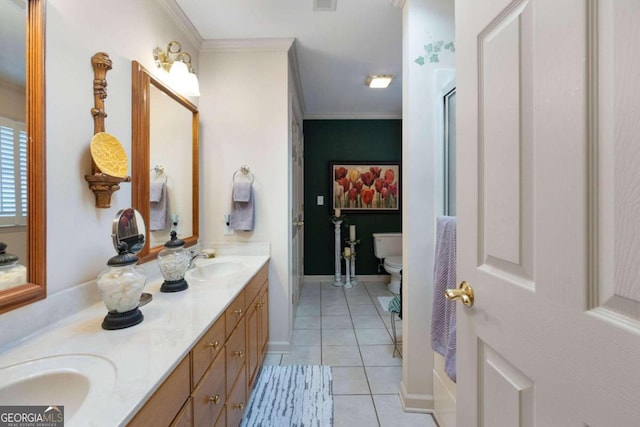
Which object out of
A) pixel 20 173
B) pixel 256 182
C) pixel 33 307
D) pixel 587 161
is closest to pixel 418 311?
pixel 587 161

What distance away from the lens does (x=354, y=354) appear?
6.91ft

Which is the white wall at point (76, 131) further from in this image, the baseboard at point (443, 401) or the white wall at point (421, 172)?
the baseboard at point (443, 401)

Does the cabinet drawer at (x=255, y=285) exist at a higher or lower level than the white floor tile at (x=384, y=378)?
higher

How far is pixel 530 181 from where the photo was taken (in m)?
0.56

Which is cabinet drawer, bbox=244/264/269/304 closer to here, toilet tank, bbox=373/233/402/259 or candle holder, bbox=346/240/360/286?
candle holder, bbox=346/240/360/286

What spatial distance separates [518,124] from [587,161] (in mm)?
178

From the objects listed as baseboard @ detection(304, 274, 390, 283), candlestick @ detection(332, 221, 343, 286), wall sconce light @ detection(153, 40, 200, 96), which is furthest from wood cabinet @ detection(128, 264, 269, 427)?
baseboard @ detection(304, 274, 390, 283)

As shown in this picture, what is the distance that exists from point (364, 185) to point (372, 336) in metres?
2.14

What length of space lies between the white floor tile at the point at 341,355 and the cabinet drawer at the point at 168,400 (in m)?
1.43

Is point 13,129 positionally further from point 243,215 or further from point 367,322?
point 367,322

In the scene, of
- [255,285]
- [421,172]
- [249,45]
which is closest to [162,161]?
[255,285]

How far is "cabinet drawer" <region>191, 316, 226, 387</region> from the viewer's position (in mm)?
856

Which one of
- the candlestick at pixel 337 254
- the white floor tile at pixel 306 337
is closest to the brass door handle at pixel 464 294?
the white floor tile at pixel 306 337

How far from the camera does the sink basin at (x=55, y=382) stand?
2.06ft
